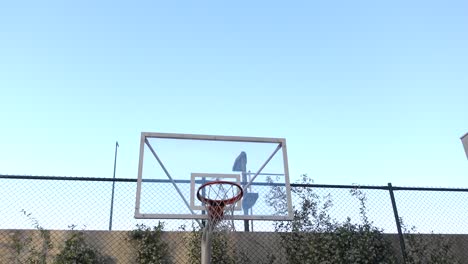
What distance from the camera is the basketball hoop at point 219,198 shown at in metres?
5.31

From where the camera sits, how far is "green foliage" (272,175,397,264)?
21.8 feet

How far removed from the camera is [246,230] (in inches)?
274

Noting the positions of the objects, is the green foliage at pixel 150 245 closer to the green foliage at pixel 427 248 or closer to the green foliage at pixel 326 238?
the green foliage at pixel 326 238

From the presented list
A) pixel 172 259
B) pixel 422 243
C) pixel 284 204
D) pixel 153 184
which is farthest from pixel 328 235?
pixel 153 184

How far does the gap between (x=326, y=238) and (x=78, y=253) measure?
3712 mm

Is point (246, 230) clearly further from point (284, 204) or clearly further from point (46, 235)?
point (46, 235)

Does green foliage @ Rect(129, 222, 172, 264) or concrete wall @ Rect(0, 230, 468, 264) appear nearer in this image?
concrete wall @ Rect(0, 230, 468, 264)

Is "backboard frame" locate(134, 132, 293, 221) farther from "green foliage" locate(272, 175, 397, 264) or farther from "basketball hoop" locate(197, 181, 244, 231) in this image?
"green foliage" locate(272, 175, 397, 264)

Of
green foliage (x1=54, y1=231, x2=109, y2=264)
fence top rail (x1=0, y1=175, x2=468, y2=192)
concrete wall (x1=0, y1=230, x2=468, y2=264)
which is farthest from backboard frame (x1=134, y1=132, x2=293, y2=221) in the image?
green foliage (x1=54, y1=231, x2=109, y2=264)

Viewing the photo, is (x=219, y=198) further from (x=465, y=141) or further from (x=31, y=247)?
(x=465, y=141)

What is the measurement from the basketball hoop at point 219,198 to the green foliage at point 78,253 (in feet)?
6.44

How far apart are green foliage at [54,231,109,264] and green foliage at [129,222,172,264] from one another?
1.63ft

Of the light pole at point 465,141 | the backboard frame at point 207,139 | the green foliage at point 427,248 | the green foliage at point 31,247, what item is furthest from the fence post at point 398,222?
the green foliage at point 31,247

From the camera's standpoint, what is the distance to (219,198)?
541 cm
